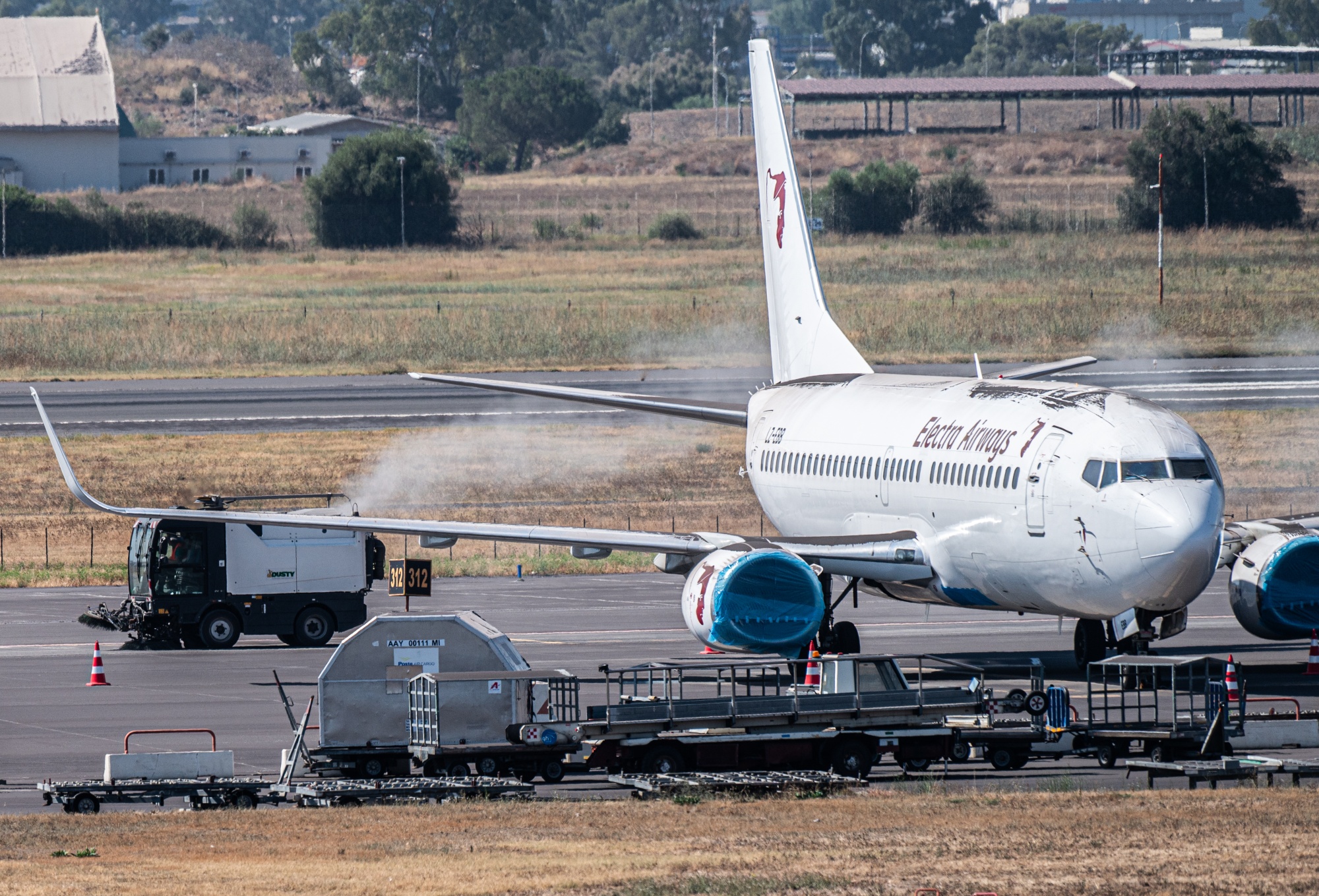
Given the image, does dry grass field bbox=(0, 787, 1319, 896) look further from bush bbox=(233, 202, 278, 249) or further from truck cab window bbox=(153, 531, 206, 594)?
bush bbox=(233, 202, 278, 249)

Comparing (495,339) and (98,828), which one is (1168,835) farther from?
(495,339)

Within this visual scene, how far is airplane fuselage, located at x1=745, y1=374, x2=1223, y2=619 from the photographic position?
30.7 meters

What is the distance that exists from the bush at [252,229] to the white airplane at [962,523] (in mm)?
113139

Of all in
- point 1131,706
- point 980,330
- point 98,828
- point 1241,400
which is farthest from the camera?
point 980,330

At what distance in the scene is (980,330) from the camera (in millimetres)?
98938

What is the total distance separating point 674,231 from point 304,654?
4487 inches

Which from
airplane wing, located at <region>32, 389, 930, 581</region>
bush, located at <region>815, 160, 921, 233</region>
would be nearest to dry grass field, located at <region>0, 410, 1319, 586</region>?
airplane wing, located at <region>32, 389, 930, 581</region>

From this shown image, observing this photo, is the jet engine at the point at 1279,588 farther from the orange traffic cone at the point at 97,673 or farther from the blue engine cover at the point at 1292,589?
the orange traffic cone at the point at 97,673

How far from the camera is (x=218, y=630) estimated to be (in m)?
44.0

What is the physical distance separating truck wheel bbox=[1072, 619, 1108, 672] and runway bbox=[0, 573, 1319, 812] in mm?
472

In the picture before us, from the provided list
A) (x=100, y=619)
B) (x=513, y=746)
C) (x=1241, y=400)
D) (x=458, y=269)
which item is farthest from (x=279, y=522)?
(x=458, y=269)

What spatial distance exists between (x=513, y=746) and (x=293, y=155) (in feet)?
561

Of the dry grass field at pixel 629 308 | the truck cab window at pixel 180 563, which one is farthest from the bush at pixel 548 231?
the truck cab window at pixel 180 563

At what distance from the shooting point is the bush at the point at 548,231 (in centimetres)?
15550
